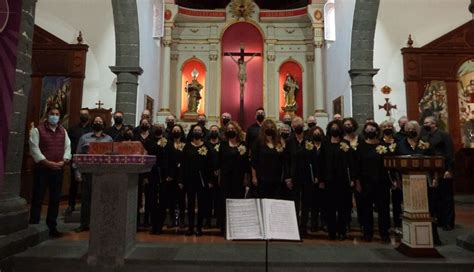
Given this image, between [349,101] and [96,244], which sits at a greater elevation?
[349,101]

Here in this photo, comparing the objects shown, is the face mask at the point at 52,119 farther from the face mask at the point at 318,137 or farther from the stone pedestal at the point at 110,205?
the face mask at the point at 318,137

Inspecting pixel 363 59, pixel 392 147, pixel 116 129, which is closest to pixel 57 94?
pixel 116 129

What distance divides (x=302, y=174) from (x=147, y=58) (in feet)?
20.6

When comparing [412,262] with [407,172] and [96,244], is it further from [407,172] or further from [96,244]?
[96,244]

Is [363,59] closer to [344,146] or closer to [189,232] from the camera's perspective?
[344,146]

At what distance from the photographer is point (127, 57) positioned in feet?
24.1

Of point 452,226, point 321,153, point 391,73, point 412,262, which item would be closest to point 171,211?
point 321,153

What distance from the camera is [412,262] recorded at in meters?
3.27

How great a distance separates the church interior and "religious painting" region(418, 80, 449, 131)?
30 mm

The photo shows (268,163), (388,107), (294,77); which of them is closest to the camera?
(268,163)

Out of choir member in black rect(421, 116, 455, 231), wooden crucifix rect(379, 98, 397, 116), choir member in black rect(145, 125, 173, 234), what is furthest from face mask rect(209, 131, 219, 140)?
wooden crucifix rect(379, 98, 397, 116)

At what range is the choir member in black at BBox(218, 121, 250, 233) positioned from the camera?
4316mm

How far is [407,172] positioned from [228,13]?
959 centimetres

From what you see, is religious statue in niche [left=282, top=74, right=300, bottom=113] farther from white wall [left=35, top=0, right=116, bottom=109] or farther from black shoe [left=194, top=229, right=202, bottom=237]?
black shoe [left=194, top=229, right=202, bottom=237]
